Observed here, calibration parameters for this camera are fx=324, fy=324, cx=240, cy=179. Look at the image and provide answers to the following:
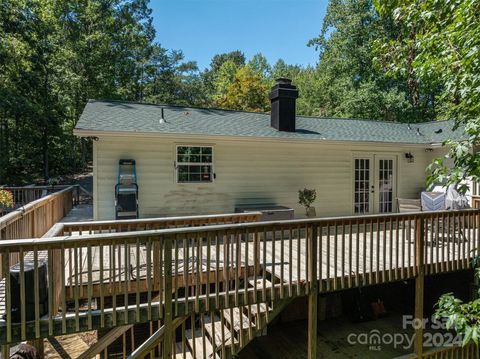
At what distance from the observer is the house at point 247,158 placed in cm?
724

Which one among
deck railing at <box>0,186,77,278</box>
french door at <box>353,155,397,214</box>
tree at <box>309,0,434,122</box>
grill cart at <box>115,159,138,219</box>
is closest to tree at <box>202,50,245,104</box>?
tree at <box>309,0,434,122</box>

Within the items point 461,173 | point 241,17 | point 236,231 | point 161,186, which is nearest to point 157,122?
point 161,186

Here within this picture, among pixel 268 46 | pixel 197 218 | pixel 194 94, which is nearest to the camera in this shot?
pixel 197 218

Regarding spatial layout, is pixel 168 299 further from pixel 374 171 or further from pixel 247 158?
pixel 374 171

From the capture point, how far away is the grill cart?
276 inches

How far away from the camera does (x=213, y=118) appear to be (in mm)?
9141

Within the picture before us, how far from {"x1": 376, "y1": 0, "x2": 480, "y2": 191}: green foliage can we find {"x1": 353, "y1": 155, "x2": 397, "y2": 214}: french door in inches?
193

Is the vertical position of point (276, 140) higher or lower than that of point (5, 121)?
lower

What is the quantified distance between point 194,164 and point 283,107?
127 inches

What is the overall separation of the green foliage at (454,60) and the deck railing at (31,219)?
550 cm

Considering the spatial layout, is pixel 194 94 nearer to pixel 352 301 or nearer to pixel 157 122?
pixel 157 122

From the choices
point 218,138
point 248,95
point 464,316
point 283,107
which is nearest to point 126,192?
point 218,138

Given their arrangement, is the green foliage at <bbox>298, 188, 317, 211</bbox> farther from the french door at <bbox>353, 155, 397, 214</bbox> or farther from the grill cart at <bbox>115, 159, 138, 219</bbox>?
the grill cart at <bbox>115, 159, 138, 219</bbox>

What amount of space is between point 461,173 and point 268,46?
2894cm
